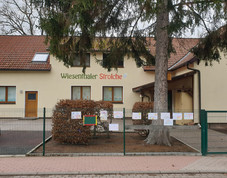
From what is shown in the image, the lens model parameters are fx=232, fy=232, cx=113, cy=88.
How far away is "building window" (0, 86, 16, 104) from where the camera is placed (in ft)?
61.5

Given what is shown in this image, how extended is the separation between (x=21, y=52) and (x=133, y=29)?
12.8 meters

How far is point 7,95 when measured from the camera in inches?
739

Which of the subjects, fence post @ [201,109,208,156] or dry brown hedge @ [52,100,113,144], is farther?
dry brown hedge @ [52,100,113,144]

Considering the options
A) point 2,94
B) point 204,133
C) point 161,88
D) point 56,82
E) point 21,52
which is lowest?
point 204,133

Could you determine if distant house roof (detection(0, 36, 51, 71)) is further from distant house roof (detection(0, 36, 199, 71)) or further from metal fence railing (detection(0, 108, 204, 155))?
metal fence railing (detection(0, 108, 204, 155))

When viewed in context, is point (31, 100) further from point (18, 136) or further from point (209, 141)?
point (209, 141)

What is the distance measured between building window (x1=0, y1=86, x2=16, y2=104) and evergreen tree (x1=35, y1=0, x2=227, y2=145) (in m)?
10.8

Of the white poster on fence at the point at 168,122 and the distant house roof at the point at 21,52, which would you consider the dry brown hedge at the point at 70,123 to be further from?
the distant house roof at the point at 21,52

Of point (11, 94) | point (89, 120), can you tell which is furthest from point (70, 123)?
point (11, 94)

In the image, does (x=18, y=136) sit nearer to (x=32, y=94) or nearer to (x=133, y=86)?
(x=32, y=94)


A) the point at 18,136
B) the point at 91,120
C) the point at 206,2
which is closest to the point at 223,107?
the point at 206,2

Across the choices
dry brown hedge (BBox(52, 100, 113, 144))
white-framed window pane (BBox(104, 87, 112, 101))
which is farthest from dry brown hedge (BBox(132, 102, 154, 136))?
white-framed window pane (BBox(104, 87, 112, 101))

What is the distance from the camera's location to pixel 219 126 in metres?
13.7

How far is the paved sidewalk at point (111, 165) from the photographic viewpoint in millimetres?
6121
